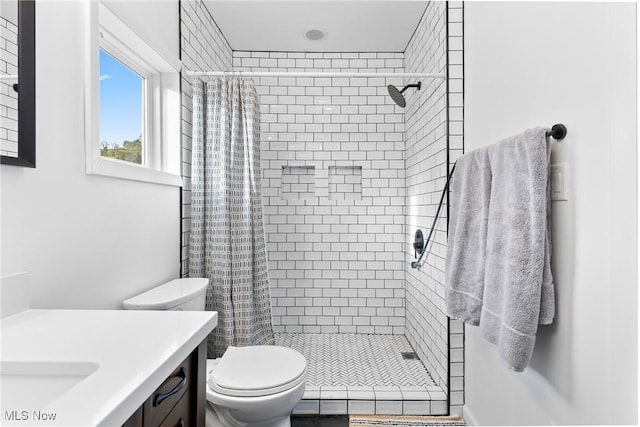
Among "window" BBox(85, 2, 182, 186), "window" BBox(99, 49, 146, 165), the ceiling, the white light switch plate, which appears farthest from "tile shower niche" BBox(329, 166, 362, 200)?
the white light switch plate

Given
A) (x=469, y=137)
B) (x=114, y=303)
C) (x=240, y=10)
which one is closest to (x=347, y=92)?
(x=240, y=10)

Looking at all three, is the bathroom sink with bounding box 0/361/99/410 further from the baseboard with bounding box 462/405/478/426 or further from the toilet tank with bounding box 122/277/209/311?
the baseboard with bounding box 462/405/478/426

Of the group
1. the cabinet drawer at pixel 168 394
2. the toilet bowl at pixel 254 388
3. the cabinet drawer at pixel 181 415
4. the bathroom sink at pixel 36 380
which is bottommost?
the toilet bowl at pixel 254 388

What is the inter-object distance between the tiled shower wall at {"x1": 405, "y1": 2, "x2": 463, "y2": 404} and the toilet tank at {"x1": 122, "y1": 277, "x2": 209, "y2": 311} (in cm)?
134

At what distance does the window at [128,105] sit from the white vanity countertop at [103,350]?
0.60 metres

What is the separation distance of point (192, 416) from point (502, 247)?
113cm

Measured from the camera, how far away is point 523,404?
1341 mm

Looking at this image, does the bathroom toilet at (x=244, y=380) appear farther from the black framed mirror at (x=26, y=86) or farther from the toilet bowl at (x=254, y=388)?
the black framed mirror at (x=26, y=86)

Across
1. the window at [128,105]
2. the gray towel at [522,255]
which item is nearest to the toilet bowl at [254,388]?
the gray towel at [522,255]

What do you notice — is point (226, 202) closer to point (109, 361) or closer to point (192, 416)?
point (192, 416)

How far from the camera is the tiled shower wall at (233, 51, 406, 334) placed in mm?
2885

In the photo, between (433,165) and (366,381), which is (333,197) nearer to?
(433,165)

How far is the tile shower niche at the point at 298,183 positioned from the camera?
2.92 metres

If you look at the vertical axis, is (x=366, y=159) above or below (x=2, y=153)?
above
